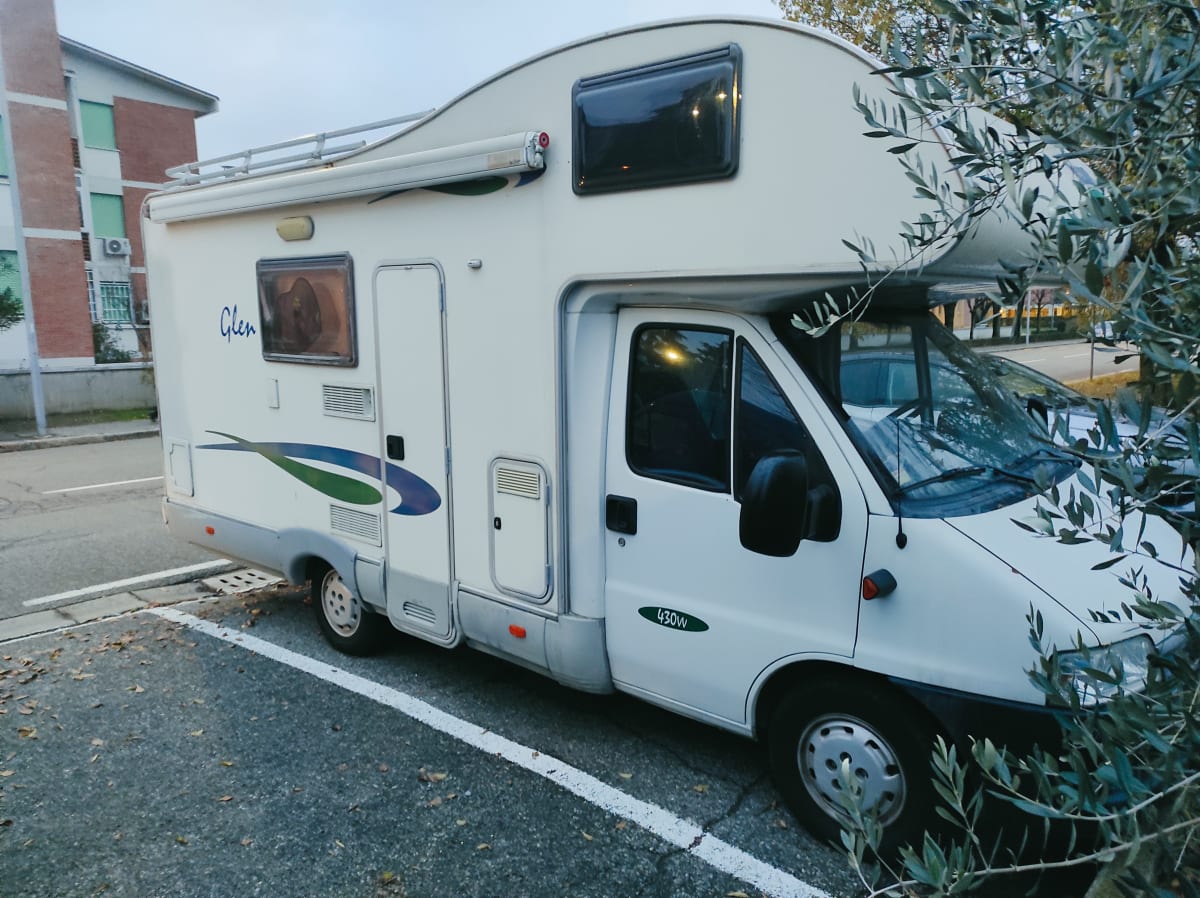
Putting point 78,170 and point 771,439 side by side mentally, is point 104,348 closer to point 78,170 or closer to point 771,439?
point 78,170

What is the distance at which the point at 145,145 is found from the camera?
2962cm

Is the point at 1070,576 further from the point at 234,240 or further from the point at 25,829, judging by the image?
the point at 234,240

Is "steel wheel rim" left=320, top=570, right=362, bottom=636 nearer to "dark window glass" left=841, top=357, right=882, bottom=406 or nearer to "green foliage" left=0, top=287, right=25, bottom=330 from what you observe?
"dark window glass" left=841, top=357, right=882, bottom=406

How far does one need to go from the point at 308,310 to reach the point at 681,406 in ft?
8.45

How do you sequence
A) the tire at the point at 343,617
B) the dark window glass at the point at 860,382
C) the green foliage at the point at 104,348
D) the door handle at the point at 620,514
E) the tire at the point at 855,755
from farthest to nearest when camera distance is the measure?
1. the green foliage at the point at 104,348
2. the tire at the point at 343,617
3. the door handle at the point at 620,514
4. the dark window glass at the point at 860,382
5. the tire at the point at 855,755

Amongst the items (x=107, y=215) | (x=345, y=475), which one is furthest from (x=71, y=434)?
(x=107, y=215)

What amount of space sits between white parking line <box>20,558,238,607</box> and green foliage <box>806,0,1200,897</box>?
6516mm

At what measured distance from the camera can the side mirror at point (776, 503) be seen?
9.97 feet

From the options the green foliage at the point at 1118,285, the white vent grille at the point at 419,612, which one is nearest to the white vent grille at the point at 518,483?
the white vent grille at the point at 419,612

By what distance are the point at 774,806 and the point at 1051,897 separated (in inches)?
42.3

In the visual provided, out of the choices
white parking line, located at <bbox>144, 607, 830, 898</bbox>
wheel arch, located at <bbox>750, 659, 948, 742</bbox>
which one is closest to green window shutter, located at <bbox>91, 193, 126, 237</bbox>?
white parking line, located at <bbox>144, 607, 830, 898</bbox>

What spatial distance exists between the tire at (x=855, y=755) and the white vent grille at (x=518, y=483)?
1468 mm

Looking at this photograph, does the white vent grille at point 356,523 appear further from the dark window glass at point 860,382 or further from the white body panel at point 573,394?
the dark window glass at point 860,382

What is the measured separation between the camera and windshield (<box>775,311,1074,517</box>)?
10.7 ft
